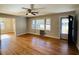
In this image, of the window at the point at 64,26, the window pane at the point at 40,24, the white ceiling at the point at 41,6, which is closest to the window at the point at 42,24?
the window pane at the point at 40,24

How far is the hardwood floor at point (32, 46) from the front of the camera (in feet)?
5.90

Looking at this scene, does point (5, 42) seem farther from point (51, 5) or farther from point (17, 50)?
point (51, 5)

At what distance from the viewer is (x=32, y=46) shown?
193 cm

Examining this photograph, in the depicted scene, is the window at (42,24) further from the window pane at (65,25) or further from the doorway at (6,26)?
the doorway at (6,26)

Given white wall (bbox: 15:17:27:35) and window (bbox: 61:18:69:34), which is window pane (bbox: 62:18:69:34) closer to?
window (bbox: 61:18:69:34)

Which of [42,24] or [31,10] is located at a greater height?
[31,10]

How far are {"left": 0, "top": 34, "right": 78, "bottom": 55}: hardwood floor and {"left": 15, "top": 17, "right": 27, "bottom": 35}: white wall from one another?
0.10 meters

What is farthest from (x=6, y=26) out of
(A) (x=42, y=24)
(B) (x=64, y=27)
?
(B) (x=64, y=27)

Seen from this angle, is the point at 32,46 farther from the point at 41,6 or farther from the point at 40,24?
the point at 41,6

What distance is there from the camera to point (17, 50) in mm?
1838

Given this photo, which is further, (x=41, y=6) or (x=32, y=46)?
(x=32, y=46)

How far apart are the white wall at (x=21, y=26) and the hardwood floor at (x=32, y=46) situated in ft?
0.32

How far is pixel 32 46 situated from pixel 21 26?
0.49 meters
